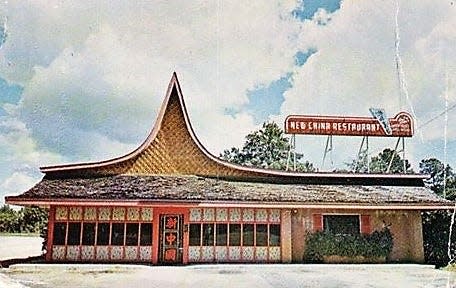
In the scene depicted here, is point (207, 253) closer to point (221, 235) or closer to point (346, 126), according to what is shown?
point (221, 235)

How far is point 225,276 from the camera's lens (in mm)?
13578

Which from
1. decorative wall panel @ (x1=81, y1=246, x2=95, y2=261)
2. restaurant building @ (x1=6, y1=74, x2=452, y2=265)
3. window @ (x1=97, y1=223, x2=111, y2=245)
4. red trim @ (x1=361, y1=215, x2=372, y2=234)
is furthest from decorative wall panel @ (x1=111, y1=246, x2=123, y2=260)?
red trim @ (x1=361, y1=215, x2=372, y2=234)

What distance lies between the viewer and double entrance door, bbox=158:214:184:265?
17144 mm

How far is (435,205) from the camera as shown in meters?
17.1

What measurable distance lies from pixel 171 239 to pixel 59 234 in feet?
12.1

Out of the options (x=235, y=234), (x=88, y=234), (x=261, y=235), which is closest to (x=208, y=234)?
(x=235, y=234)

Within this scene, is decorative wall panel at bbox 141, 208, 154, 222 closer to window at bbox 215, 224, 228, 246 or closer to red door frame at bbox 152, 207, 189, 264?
red door frame at bbox 152, 207, 189, 264

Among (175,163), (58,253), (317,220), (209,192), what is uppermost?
(175,163)

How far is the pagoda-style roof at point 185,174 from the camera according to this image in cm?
1752

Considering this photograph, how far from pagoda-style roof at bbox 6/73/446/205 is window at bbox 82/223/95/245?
128cm

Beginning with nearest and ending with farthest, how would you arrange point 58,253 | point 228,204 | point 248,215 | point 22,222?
point 228,204 → point 58,253 → point 248,215 → point 22,222

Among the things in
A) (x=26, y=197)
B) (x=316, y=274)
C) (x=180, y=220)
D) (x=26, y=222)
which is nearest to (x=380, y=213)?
(x=316, y=274)

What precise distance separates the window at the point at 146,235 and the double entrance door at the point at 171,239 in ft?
1.20

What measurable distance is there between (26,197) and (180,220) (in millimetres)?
4946
